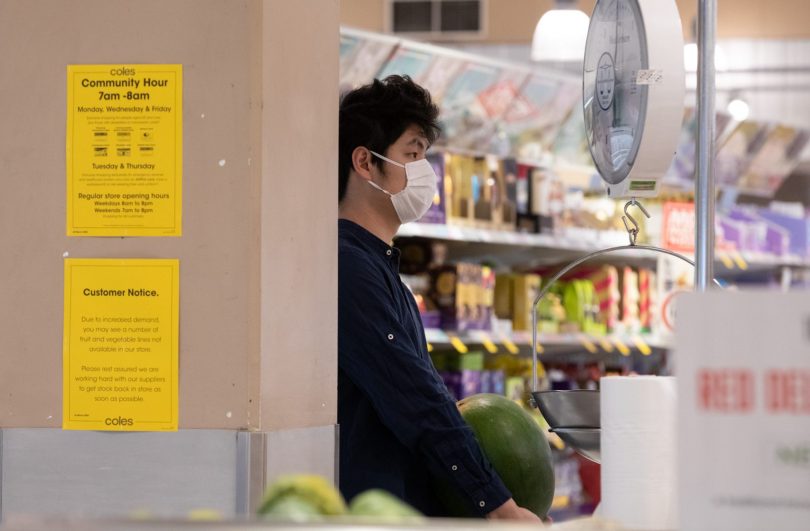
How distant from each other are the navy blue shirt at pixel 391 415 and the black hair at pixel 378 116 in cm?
39

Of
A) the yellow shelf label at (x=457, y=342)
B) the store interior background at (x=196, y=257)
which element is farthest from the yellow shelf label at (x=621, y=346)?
the store interior background at (x=196, y=257)

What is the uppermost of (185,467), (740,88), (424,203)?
(740,88)

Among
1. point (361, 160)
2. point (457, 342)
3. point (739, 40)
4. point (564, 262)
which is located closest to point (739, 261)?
point (564, 262)

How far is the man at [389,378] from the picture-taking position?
8.87 feet

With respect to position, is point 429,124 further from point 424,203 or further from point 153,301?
point 153,301

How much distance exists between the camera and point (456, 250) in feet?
19.9

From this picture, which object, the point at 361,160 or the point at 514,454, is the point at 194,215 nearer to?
the point at 514,454

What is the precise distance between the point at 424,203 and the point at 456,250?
9.52 ft

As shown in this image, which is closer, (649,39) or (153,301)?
(153,301)

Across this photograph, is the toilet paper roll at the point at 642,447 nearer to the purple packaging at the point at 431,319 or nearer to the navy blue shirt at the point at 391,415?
the navy blue shirt at the point at 391,415

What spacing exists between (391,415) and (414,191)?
67cm

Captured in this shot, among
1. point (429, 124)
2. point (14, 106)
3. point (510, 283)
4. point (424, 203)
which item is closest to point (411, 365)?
point (424, 203)

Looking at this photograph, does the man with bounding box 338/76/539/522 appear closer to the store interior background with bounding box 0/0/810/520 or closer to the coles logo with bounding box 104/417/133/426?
the store interior background with bounding box 0/0/810/520

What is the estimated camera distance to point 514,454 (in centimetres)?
280
